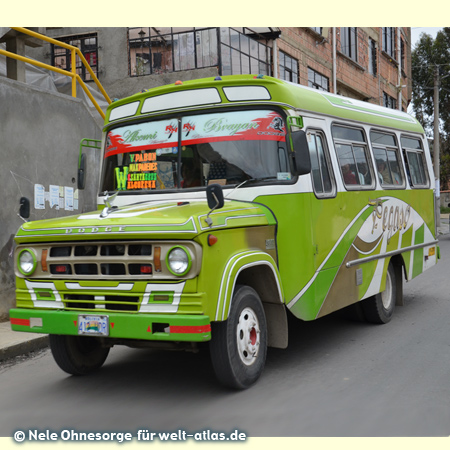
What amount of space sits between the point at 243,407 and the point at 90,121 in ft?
22.3

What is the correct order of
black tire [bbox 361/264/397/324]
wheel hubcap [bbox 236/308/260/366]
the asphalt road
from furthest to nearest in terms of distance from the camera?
black tire [bbox 361/264/397/324]
wheel hubcap [bbox 236/308/260/366]
the asphalt road

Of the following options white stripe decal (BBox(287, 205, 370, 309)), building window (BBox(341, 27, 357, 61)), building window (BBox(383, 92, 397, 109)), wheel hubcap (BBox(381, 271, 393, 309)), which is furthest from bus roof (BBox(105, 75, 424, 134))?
building window (BBox(383, 92, 397, 109))

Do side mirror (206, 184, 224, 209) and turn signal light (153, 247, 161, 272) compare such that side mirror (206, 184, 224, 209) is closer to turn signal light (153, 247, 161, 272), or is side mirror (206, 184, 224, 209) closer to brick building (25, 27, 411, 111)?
turn signal light (153, 247, 161, 272)

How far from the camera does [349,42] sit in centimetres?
2653

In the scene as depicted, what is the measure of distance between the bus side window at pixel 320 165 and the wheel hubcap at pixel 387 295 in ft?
7.27

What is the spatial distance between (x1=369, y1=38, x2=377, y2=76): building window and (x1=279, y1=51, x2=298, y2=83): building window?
845 centimetres

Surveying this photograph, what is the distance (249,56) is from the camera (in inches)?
711

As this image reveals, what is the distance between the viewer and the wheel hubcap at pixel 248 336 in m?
5.24

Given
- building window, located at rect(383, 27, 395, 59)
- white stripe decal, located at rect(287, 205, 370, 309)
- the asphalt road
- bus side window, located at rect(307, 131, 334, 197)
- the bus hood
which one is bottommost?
the asphalt road

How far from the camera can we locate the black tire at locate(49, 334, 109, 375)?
5.80 m

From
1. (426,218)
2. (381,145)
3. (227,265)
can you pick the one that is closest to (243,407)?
(227,265)

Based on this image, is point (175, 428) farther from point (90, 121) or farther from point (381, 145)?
point (90, 121)

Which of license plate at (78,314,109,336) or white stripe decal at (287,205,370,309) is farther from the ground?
white stripe decal at (287,205,370,309)

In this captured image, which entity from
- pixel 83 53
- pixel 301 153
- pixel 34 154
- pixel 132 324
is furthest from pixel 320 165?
pixel 83 53
